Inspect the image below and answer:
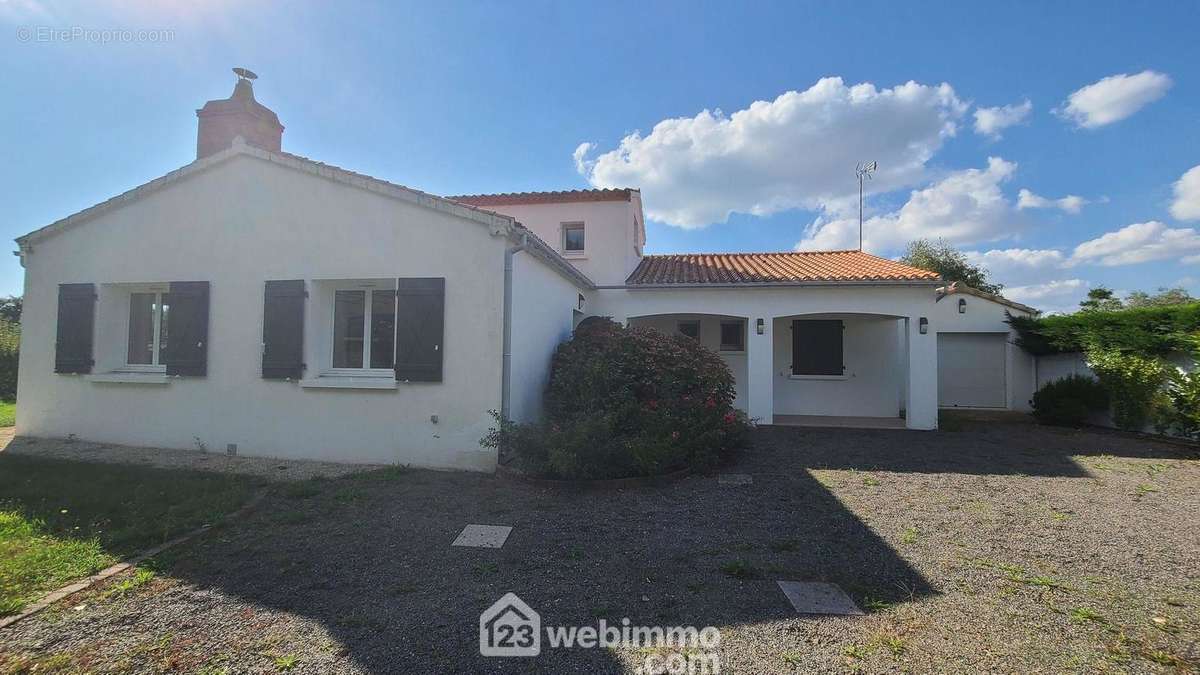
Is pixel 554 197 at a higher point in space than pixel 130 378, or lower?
higher

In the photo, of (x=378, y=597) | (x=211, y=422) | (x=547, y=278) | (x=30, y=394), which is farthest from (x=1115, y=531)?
(x=30, y=394)

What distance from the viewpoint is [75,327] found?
318 inches

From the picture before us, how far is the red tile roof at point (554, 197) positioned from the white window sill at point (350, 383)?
248 inches

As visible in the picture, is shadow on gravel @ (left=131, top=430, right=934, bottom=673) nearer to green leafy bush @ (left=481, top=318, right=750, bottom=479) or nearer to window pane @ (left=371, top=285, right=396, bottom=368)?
green leafy bush @ (left=481, top=318, right=750, bottom=479)

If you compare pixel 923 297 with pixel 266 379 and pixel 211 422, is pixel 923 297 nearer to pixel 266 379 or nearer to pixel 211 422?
pixel 266 379

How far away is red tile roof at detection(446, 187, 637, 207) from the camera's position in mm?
12319

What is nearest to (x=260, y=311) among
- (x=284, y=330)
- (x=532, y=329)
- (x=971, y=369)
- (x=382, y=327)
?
(x=284, y=330)

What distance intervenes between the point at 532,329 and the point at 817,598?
217 inches

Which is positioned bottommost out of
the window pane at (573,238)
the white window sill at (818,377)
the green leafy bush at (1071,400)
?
the green leafy bush at (1071,400)

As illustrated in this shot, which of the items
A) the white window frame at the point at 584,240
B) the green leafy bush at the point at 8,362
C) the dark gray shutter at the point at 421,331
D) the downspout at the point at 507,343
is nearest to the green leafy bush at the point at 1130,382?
the white window frame at the point at 584,240

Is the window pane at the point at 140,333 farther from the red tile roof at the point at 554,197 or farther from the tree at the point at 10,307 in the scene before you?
the tree at the point at 10,307

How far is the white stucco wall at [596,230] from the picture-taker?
480 inches

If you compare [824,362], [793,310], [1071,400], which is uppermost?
[793,310]

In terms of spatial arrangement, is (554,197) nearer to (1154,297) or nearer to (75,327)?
(75,327)
